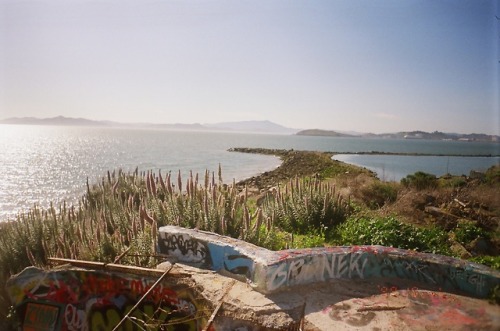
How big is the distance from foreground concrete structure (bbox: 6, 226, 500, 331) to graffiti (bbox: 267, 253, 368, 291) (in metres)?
0.02

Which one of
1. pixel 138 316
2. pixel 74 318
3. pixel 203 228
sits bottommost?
pixel 74 318

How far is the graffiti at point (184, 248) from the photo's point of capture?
583 centimetres

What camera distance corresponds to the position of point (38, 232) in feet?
27.0

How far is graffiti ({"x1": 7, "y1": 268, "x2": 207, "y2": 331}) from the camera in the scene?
207 inches

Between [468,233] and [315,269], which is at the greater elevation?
[315,269]

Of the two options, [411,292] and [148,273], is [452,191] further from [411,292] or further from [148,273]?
[148,273]

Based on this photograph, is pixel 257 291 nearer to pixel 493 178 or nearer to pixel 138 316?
pixel 138 316

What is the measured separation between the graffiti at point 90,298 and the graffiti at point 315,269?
1516 millimetres

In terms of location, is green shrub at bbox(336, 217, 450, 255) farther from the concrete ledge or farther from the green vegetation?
the concrete ledge

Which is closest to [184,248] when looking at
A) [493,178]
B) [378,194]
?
[378,194]

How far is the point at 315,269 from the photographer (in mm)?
5227

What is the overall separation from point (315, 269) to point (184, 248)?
7.88 ft

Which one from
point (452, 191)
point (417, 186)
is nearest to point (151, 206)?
point (452, 191)

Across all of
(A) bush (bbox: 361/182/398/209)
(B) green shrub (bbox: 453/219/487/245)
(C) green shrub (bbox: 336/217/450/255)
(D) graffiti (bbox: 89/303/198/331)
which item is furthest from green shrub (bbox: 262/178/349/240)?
(D) graffiti (bbox: 89/303/198/331)
